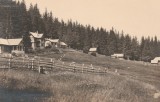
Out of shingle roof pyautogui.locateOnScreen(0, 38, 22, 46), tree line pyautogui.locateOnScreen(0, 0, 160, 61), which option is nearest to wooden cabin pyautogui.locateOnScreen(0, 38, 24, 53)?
shingle roof pyautogui.locateOnScreen(0, 38, 22, 46)

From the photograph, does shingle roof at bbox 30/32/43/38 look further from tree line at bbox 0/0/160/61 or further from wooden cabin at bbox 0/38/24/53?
wooden cabin at bbox 0/38/24/53

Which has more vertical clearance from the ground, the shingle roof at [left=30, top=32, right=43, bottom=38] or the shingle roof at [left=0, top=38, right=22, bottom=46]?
the shingle roof at [left=30, top=32, right=43, bottom=38]

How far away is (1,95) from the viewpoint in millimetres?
19297

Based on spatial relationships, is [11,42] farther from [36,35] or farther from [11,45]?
[36,35]

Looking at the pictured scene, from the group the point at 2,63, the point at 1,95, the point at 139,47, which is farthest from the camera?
the point at 139,47

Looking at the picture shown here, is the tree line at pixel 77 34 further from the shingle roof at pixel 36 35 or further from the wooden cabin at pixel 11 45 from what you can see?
the wooden cabin at pixel 11 45

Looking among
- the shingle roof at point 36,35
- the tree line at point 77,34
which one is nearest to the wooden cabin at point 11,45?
the tree line at point 77,34

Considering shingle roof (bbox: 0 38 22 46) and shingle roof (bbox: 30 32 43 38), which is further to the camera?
shingle roof (bbox: 30 32 43 38)

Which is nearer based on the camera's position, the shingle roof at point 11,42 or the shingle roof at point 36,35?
the shingle roof at point 11,42

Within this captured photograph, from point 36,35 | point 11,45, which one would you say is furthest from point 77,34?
point 11,45

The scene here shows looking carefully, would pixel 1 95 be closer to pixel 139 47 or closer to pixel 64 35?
pixel 64 35

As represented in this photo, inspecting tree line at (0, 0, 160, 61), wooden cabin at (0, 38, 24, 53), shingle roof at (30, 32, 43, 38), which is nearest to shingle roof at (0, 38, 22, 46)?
wooden cabin at (0, 38, 24, 53)

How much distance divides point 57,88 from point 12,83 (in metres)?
3.07

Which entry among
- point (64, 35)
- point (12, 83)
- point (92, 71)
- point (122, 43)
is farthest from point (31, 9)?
point (12, 83)
